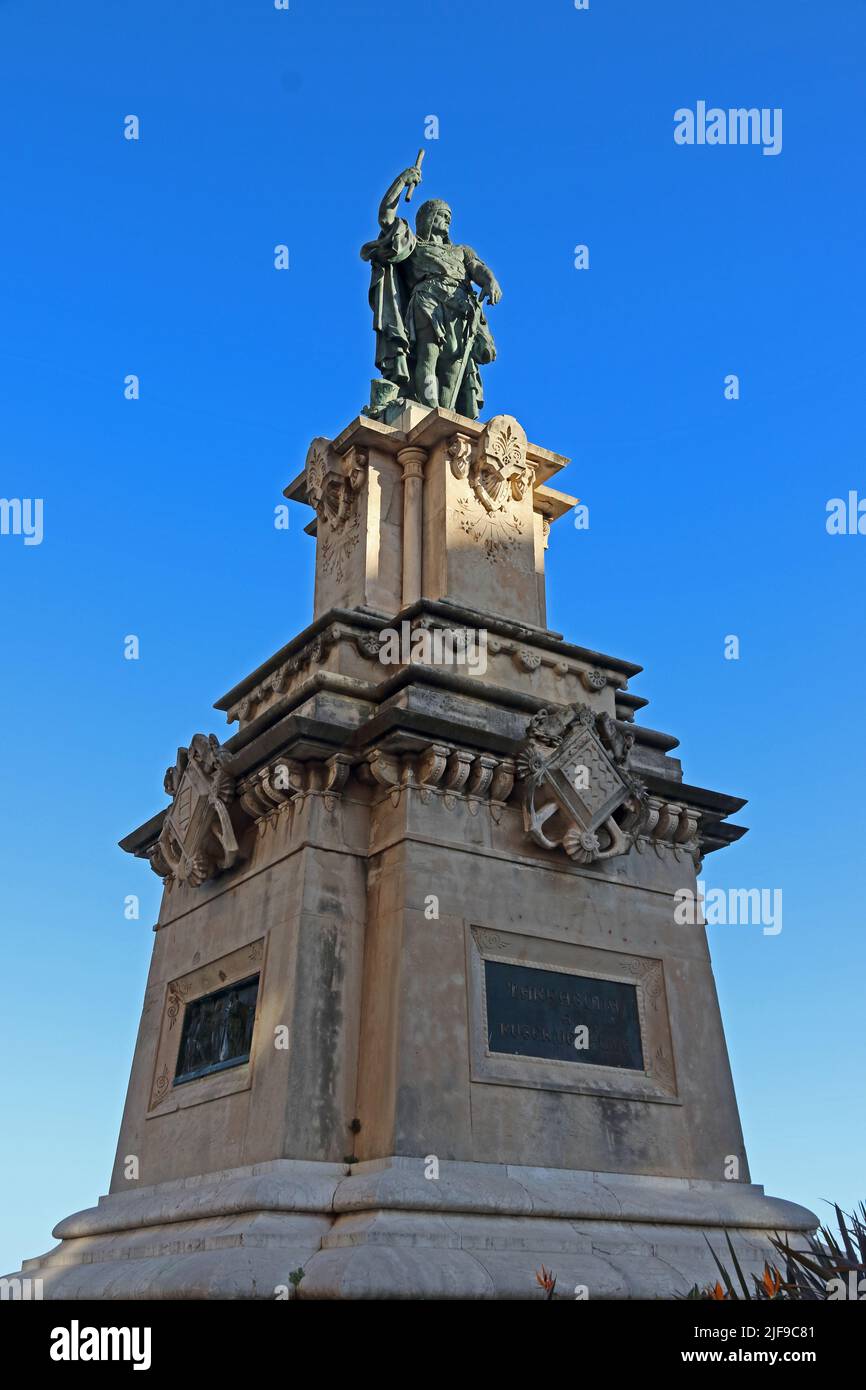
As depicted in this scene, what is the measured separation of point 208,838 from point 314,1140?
401 cm

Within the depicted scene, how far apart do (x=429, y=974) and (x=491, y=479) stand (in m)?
7.32

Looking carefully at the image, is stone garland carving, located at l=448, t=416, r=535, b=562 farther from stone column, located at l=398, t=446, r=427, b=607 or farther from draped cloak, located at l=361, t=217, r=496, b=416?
draped cloak, located at l=361, t=217, r=496, b=416

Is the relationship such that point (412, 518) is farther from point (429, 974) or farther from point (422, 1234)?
point (422, 1234)

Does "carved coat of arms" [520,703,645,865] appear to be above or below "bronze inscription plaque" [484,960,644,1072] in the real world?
above

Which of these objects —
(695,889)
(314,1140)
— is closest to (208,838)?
(314,1140)

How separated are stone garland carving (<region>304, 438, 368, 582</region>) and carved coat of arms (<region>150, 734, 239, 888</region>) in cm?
343

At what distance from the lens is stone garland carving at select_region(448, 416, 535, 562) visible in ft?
51.7

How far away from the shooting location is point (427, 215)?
731 inches

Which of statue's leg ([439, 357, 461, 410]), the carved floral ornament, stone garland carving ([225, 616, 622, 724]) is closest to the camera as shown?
the carved floral ornament

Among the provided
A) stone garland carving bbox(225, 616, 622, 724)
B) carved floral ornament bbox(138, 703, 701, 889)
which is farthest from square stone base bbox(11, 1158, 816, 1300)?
stone garland carving bbox(225, 616, 622, 724)

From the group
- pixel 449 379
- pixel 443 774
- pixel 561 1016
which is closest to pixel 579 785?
pixel 443 774

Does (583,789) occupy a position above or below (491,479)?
below

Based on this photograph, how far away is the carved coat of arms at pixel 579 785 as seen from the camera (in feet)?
41.8

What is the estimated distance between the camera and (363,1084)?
11.2 meters
